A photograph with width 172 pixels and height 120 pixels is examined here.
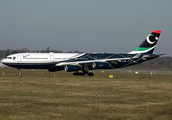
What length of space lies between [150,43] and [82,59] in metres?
16.4

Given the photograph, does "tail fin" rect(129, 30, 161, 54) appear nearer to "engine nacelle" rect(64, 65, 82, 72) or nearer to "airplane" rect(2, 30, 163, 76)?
"airplane" rect(2, 30, 163, 76)

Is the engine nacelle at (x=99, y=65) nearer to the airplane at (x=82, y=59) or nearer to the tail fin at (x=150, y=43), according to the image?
the airplane at (x=82, y=59)

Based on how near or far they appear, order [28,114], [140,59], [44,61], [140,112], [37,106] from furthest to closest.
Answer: [140,59] → [44,61] → [37,106] → [140,112] → [28,114]

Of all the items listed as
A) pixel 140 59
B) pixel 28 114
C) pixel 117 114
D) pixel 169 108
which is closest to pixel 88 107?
pixel 117 114

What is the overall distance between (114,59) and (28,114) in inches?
1626

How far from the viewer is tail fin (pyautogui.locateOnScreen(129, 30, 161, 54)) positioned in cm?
5747

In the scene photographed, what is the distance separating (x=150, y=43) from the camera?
57656mm

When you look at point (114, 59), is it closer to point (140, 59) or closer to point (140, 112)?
point (140, 59)

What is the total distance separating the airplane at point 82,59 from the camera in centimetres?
5191

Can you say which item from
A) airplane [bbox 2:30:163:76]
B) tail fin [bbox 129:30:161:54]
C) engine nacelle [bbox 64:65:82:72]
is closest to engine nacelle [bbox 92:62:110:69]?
airplane [bbox 2:30:163:76]

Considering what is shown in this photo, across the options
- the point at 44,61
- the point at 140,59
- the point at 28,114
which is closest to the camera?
the point at 28,114

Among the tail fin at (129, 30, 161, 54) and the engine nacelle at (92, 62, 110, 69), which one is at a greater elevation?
the tail fin at (129, 30, 161, 54)

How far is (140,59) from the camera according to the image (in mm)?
57469

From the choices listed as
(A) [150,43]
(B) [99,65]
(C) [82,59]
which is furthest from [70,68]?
(A) [150,43]
